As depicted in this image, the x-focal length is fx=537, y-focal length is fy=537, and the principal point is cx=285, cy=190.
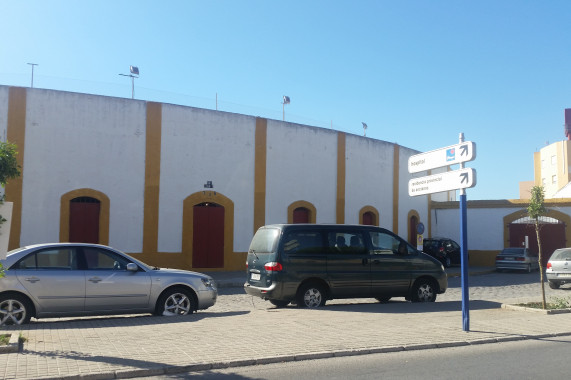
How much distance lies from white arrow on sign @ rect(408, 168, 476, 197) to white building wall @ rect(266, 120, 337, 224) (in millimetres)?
12784

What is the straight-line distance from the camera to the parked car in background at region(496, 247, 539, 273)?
2434 cm

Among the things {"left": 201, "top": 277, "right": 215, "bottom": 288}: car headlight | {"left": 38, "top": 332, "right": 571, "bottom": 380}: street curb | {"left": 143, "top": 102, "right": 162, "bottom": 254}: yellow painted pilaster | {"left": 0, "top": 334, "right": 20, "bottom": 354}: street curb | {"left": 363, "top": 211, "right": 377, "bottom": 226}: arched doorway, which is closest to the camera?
{"left": 38, "top": 332, "right": 571, "bottom": 380}: street curb

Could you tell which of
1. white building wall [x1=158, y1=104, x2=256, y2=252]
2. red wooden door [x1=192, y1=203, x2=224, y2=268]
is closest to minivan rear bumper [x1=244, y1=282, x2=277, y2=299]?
white building wall [x1=158, y1=104, x2=256, y2=252]

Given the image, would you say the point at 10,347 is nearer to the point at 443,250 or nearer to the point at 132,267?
the point at 132,267

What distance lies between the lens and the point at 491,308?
1207cm

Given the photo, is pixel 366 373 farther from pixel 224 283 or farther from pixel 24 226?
pixel 24 226

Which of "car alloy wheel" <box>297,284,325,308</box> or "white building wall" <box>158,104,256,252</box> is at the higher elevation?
"white building wall" <box>158,104,256,252</box>

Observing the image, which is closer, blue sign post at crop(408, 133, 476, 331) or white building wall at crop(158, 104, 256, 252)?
blue sign post at crop(408, 133, 476, 331)

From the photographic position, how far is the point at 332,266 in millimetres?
11773

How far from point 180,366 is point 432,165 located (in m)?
5.64

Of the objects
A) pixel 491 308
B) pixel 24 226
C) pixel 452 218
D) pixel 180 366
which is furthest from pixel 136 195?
pixel 452 218

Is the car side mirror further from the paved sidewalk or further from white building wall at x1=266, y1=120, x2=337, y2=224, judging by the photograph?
white building wall at x1=266, y1=120, x2=337, y2=224

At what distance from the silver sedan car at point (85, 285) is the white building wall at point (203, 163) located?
10.1 metres

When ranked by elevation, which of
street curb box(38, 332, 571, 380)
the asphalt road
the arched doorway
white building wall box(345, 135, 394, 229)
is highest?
white building wall box(345, 135, 394, 229)
